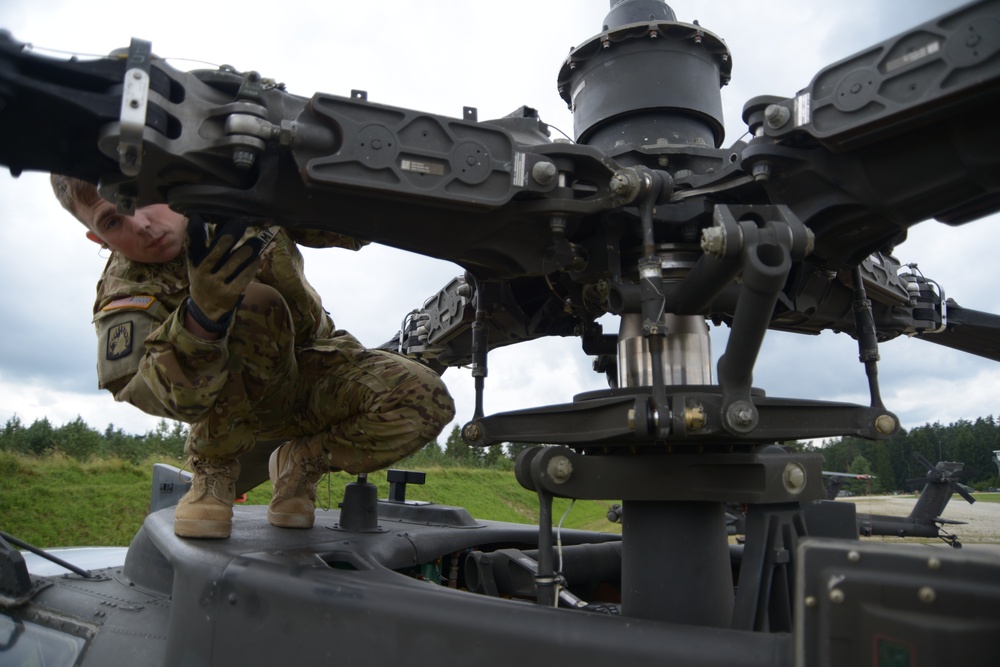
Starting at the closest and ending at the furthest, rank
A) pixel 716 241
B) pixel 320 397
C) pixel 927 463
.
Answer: pixel 716 241
pixel 320 397
pixel 927 463

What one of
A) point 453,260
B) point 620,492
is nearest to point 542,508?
point 620,492

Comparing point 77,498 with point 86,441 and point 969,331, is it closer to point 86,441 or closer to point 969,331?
point 86,441

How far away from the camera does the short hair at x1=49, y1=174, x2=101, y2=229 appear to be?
3.46 meters

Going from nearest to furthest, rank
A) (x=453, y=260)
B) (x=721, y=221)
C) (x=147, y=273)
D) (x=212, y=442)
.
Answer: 1. (x=721, y=221)
2. (x=453, y=260)
3. (x=147, y=273)
4. (x=212, y=442)

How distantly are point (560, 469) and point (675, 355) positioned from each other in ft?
2.22

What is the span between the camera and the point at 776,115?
260 cm

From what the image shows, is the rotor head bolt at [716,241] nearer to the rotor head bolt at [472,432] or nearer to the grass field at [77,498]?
the rotor head bolt at [472,432]

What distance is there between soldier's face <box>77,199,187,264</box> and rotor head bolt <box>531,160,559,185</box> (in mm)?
1727

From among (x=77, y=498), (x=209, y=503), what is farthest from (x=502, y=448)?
(x=209, y=503)

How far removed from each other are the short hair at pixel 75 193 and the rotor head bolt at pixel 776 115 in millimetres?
2815

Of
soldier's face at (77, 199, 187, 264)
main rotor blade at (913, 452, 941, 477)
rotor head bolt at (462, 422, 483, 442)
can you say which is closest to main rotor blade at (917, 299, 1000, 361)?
→ rotor head bolt at (462, 422, 483, 442)

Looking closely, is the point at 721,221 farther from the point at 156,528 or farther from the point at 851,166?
the point at 156,528

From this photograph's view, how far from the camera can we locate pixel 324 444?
14.1ft

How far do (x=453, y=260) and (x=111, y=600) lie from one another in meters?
2.47
